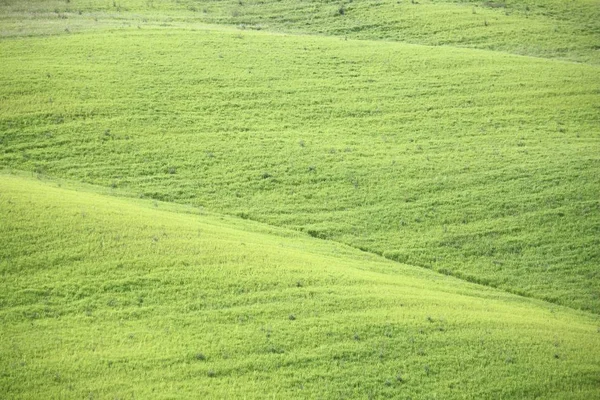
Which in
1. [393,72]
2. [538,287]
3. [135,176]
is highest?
[393,72]

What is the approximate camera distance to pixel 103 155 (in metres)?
37.2

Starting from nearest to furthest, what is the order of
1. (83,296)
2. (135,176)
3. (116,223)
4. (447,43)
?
(83,296) → (116,223) → (135,176) → (447,43)

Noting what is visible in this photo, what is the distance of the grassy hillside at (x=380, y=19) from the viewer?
5653cm

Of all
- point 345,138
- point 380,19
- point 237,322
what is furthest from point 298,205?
point 380,19

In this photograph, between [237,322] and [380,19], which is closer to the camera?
[237,322]

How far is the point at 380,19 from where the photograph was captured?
61156mm

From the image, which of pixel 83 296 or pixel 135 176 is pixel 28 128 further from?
pixel 83 296

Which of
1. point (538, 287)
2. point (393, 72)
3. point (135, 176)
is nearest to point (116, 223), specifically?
point (135, 176)

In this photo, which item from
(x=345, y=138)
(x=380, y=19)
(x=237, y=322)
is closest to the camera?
(x=237, y=322)

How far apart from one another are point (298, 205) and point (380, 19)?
31.2 metres

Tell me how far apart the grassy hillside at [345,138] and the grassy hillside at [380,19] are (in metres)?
4.39

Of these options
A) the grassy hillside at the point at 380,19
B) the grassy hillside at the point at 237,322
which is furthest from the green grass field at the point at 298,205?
the grassy hillside at the point at 380,19

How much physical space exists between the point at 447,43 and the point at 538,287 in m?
31.3

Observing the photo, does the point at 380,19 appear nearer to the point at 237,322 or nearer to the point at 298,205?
the point at 298,205
